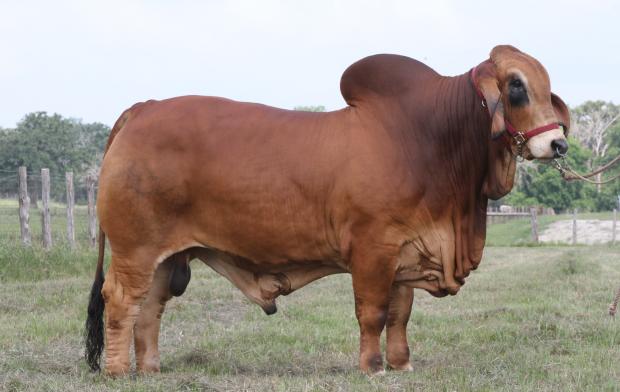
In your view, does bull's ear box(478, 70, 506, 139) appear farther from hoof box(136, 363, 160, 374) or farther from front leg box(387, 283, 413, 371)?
hoof box(136, 363, 160, 374)

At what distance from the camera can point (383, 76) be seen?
5.19 m

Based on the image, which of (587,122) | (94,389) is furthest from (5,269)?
(587,122)

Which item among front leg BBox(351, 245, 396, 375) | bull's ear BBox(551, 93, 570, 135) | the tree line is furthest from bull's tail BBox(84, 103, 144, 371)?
the tree line

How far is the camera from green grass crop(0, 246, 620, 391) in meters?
4.71

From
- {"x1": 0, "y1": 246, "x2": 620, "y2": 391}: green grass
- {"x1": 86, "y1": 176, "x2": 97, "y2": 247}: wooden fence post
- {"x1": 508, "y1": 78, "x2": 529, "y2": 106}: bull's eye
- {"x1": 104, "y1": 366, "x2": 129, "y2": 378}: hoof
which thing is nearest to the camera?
{"x1": 508, "y1": 78, "x2": 529, "y2": 106}: bull's eye

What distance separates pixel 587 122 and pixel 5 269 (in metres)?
67.5

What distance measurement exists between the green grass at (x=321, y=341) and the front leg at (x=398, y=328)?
0.50ft

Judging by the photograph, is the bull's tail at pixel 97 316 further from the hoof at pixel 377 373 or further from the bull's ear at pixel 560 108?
the bull's ear at pixel 560 108

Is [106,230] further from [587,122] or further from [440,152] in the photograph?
[587,122]

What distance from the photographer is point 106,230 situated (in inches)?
209

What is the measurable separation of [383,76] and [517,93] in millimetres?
924

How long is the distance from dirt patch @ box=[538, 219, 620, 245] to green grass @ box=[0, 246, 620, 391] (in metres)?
23.1

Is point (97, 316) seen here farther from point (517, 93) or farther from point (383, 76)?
point (517, 93)

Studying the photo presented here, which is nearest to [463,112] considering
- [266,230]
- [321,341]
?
[266,230]
